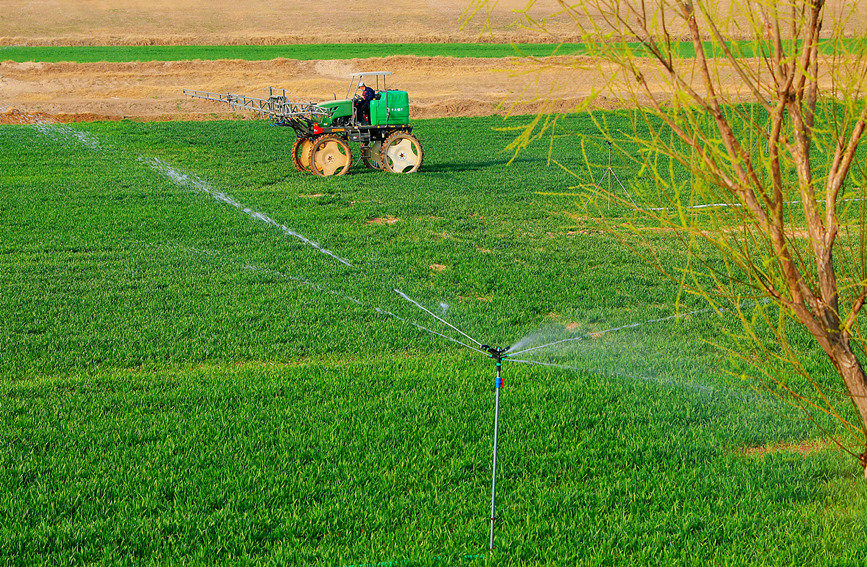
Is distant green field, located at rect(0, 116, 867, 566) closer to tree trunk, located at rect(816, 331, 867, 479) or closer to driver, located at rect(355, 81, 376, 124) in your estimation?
tree trunk, located at rect(816, 331, 867, 479)

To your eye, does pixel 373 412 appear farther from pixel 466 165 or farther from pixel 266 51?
pixel 266 51

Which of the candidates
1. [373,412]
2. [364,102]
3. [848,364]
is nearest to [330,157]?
[364,102]

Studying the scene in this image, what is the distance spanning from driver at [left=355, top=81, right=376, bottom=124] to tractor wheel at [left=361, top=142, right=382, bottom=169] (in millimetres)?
594

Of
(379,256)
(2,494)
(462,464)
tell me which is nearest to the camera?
(2,494)

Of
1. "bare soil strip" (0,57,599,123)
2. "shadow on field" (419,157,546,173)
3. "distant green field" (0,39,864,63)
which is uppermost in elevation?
"distant green field" (0,39,864,63)

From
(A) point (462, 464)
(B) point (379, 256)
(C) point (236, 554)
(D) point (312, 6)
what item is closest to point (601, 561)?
(A) point (462, 464)

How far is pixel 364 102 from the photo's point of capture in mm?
Answer: 15875

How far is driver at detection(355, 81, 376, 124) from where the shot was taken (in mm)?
15852

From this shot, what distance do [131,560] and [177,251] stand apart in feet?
21.6

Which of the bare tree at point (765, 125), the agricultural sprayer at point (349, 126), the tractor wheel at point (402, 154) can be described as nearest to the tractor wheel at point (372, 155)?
the agricultural sprayer at point (349, 126)

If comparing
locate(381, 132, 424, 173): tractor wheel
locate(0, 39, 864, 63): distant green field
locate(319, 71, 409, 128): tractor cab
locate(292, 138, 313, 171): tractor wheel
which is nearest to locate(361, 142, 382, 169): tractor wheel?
locate(381, 132, 424, 173): tractor wheel

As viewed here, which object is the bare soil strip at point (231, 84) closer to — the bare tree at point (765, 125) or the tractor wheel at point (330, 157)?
the tractor wheel at point (330, 157)

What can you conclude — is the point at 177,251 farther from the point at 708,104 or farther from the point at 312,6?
the point at 312,6

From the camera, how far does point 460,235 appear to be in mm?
10977
